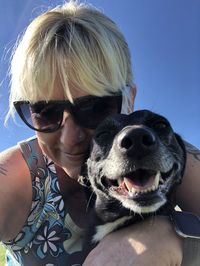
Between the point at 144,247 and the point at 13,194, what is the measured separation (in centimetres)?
122

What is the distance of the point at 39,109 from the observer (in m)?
3.84

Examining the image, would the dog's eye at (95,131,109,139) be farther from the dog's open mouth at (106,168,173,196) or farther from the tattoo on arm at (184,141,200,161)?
the tattoo on arm at (184,141,200,161)

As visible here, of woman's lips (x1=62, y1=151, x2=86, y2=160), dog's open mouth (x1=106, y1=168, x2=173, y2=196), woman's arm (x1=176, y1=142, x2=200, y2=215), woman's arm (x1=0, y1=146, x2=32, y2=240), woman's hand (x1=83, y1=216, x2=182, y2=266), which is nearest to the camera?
woman's hand (x1=83, y1=216, x2=182, y2=266)

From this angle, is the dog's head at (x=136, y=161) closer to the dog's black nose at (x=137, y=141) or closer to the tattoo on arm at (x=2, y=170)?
the dog's black nose at (x=137, y=141)

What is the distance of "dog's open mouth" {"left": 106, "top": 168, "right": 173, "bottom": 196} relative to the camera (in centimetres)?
314

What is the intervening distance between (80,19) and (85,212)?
1613 mm

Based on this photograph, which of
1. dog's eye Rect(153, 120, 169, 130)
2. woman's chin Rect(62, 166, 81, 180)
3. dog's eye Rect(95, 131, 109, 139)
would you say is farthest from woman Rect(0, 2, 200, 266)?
dog's eye Rect(153, 120, 169, 130)

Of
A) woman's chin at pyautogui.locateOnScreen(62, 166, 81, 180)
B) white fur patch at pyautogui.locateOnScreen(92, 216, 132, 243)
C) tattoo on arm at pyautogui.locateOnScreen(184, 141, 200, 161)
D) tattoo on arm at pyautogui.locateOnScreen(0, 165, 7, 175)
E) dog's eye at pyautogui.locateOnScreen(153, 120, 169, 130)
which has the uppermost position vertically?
dog's eye at pyautogui.locateOnScreen(153, 120, 169, 130)

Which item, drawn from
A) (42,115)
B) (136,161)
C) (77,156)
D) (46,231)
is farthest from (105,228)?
(42,115)

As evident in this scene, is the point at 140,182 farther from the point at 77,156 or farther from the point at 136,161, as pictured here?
the point at 77,156

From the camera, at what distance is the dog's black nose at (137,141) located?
309 centimetres

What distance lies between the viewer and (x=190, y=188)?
370 cm

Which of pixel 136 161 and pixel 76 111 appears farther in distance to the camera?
pixel 76 111

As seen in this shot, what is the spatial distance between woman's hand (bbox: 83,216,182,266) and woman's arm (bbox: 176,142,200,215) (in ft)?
1.33
